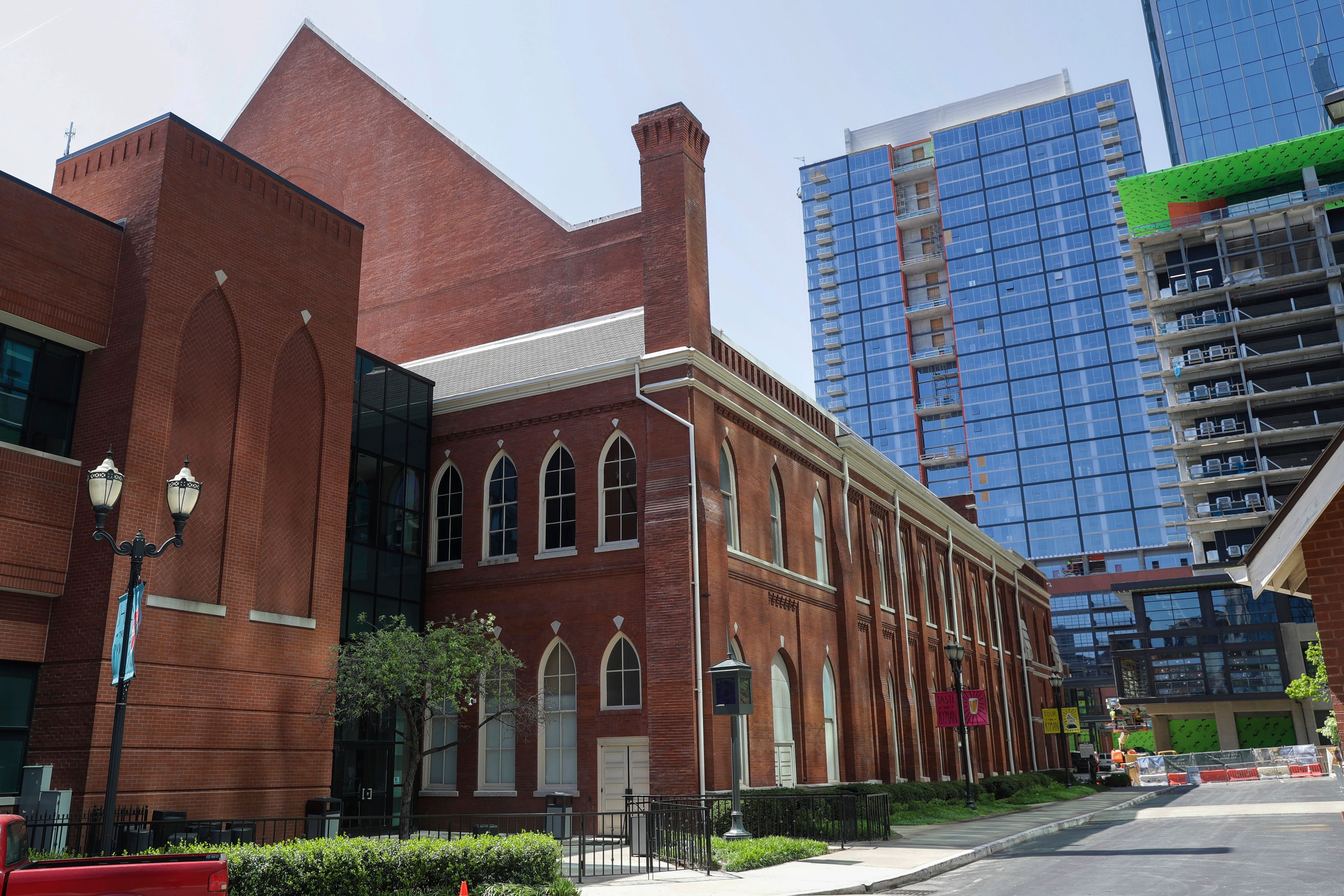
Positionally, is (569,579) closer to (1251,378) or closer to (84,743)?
(84,743)

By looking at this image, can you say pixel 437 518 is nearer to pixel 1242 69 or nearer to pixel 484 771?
pixel 484 771

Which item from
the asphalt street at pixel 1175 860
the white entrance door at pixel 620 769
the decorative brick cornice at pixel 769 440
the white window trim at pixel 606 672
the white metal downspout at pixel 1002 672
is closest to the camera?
the asphalt street at pixel 1175 860

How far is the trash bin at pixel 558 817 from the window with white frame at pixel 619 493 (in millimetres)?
6288

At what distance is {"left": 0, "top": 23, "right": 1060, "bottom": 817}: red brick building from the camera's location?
59.9ft

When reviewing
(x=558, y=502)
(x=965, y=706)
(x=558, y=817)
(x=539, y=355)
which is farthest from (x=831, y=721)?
(x=539, y=355)

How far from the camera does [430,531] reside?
2789 centimetres

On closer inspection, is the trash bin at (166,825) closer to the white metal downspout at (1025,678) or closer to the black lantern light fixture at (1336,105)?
the black lantern light fixture at (1336,105)

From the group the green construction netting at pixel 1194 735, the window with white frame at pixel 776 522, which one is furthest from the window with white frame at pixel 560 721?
the green construction netting at pixel 1194 735

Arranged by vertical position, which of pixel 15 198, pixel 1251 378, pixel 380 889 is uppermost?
pixel 1251 378

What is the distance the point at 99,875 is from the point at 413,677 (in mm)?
11330

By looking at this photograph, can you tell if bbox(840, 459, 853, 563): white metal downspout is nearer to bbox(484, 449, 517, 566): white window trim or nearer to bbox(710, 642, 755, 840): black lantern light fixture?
bbox(484, 449, 517, 566): white window trim

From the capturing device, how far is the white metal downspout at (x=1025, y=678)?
5422 cm

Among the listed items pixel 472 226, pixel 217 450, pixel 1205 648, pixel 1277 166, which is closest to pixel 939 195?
pixel 1277 166

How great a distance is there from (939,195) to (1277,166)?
5389cm
